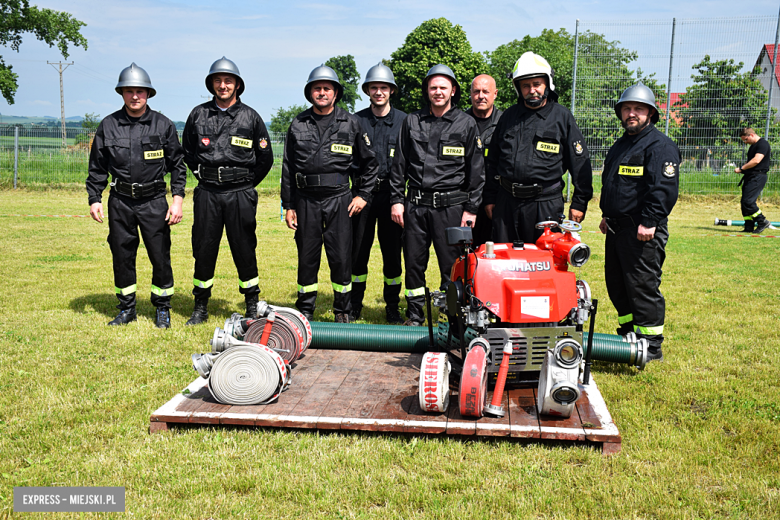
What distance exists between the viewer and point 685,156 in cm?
1883

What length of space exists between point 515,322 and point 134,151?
4432mm

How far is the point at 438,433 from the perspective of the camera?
384 centimetres

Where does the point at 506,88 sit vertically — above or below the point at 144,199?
above

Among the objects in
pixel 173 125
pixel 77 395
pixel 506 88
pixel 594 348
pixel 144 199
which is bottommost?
pixel 77 395

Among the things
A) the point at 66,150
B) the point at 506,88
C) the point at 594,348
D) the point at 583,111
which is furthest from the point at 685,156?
the point at 506,88

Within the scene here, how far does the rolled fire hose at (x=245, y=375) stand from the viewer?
159 inches

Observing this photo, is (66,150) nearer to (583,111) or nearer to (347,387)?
(583,111)

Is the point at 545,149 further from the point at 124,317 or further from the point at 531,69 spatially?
the point at 124,317

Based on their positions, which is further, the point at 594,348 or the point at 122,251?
the point at 122,251

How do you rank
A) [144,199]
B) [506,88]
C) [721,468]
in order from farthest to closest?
[506,88] → [144,199] → [721,468]

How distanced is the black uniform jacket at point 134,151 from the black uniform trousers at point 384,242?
1.96 metres

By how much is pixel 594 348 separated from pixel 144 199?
469cm

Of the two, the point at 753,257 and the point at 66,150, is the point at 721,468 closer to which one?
the point at 753,257

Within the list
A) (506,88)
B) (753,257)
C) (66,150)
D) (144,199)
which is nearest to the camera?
(144,199)
